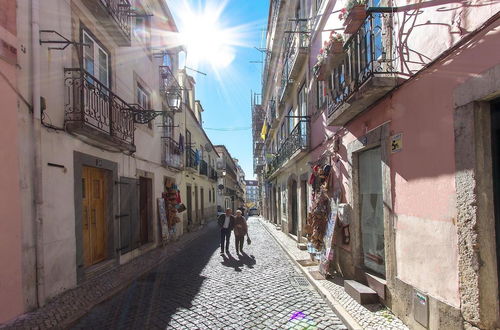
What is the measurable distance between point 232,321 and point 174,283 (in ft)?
7.95

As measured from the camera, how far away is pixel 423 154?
3.96m

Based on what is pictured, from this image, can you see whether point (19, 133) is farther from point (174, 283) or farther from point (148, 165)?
point (148, 165)

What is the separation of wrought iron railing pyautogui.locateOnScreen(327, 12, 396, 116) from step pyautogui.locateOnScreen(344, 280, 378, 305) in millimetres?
3041

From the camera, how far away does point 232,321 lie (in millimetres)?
4656

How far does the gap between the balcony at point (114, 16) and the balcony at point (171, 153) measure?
16.3 feet

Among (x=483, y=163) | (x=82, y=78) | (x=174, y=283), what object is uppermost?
(x=82, y=78)

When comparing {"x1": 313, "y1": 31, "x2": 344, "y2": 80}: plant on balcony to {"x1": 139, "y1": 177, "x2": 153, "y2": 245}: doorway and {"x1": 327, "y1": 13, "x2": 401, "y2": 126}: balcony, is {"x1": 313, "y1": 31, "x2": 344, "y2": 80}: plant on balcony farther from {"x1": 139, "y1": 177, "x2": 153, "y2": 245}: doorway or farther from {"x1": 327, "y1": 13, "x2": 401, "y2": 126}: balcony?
{"x1": 139, "y1": 177, "x2": 153, "y2": 245}: doorway

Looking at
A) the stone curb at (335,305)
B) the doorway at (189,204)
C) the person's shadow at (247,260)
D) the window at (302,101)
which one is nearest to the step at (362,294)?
the stone curb at (335,305)

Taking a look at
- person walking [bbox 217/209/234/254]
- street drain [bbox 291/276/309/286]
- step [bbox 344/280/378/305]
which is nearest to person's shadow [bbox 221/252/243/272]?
person walking [bbox 217/209/234/254]

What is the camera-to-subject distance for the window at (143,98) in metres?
11.0

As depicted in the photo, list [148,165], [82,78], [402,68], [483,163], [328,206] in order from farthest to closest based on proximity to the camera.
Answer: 1. [148,165]
2. [328,206]
3. [82,78]
4. [402,68]
5. [483,163]

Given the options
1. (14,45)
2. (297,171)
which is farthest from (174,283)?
(297,171)

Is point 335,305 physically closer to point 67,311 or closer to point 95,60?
point 67,311

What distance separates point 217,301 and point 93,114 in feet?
14.2
